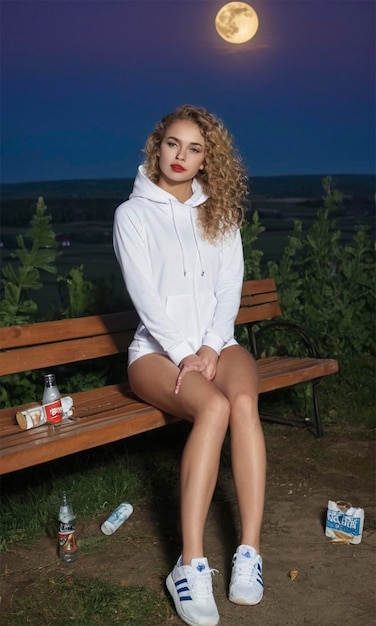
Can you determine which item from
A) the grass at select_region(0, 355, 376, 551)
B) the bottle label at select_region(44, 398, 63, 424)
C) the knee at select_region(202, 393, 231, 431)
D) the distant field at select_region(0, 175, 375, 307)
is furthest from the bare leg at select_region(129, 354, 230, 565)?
the distant field at select_region(0, 175, 375, 307)

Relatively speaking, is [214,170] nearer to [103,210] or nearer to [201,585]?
[201,585]

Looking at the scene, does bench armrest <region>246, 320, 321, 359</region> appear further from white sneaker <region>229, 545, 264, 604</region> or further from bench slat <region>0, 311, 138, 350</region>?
white sneaker <region>229, 545, 264, 604</region>

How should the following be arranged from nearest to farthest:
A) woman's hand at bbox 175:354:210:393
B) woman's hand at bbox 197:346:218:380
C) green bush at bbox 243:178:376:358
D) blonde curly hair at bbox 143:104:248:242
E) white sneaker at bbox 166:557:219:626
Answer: white sneaker at bbox 166:557:219:626
woman's hand at bbox 175:354:210:393
woman's hand at bbox 197:346:218:380
blonde curly hair at bbox 143:104:248:242
green bush at bbox 243:178:376:358

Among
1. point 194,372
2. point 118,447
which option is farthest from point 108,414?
point 118,447

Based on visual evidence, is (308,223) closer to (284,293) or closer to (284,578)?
(284,293)

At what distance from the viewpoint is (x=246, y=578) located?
10.7ft

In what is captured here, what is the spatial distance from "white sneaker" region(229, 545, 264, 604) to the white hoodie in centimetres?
88

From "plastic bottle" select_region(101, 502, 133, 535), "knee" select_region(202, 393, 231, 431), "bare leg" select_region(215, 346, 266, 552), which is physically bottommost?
"plastic bottle" select_region(101, 502, 133, 535)

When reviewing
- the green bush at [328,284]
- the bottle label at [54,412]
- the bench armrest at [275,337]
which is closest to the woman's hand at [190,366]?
the bottle label at [54,412]

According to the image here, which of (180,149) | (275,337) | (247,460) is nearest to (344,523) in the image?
(247,460)

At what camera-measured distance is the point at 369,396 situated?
19.3 feet

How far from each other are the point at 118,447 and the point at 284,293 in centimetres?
187

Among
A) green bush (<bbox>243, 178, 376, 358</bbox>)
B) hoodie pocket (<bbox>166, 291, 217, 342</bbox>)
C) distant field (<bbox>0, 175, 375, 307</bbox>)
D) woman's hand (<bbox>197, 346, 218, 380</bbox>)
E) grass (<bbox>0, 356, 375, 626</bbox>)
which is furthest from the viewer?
distant field (<bbox>0, 175, 375, 307</bbox>)

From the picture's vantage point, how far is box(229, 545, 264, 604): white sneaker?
3.24m
